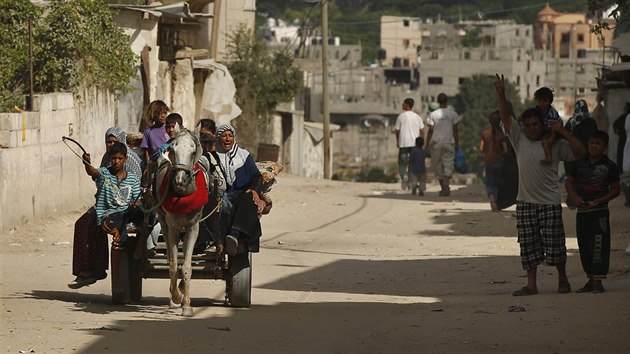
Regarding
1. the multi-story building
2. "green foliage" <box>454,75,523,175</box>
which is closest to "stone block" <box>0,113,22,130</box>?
"green foliage" <box>454,75,523,175</box>

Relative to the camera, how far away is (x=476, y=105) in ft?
348

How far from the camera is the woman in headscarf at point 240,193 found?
12.2 m

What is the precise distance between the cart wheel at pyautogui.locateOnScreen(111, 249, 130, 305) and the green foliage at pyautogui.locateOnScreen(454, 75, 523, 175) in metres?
90.4

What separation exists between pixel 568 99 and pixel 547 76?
23.0 feet

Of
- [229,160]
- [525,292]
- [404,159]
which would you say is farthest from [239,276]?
[404,159]

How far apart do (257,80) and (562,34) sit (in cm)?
10793

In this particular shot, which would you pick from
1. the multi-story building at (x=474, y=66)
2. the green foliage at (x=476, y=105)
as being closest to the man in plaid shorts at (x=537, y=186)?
the green foliage at (x=476, y=105)

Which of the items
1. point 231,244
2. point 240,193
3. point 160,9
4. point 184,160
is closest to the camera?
point 184,160

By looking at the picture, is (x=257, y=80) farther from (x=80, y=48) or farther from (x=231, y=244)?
(x=231, y=244)

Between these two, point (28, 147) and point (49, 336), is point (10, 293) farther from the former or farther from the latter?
point (28, 147)

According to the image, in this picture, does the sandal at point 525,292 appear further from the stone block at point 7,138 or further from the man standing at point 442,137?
the man standing at point 442,137

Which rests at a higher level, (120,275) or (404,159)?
(404,159)

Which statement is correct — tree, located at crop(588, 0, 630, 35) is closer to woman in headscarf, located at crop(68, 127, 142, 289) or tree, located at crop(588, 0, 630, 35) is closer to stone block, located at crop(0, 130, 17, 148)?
woman in headscarf, located at crop(68, 127, 142, 289)

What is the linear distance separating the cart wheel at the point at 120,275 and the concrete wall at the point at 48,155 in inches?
228
